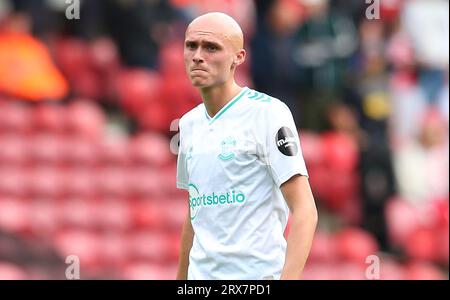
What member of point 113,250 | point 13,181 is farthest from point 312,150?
point 13,181

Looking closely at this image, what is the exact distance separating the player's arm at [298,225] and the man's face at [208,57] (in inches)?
19.0

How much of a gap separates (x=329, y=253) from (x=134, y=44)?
277 centimetres

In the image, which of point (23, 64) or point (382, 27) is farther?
point (382, 27)

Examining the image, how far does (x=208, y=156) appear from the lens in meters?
4.76

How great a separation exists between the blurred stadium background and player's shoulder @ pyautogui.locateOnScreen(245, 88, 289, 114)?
5.68 metres

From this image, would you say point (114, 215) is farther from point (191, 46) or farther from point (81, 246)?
point (191, 46)

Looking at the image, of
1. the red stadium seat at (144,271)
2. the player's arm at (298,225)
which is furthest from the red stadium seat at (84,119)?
the player's arm at (298,225)

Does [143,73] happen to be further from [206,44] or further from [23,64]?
[206,44]

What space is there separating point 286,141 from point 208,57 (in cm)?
42

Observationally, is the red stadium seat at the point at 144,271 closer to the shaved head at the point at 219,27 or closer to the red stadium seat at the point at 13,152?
the red stadium seat at the point at 13,152

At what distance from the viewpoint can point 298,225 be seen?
14.6 ft

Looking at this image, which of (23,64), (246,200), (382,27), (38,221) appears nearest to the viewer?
(246,200)

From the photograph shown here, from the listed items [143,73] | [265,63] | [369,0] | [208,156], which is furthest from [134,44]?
[208,156]
